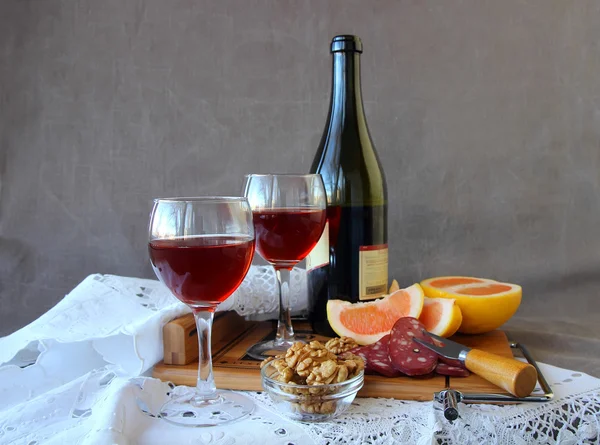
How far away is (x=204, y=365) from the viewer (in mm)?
924

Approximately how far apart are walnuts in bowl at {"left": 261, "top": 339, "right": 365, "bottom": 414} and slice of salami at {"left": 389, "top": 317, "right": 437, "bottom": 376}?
0.10 m

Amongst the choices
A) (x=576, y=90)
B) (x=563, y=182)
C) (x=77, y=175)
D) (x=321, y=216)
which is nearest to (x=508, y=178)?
(x=563, y=182)

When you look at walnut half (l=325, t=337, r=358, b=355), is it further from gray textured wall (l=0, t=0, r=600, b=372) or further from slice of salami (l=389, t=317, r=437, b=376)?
gray textured wall (l=0, t=0, r=600, b=372)

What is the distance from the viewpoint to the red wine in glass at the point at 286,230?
1.11m

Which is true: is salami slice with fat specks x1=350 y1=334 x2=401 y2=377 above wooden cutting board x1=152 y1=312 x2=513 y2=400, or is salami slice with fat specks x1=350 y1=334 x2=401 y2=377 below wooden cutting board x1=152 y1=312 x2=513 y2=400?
above

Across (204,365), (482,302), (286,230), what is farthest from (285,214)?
(482,302)

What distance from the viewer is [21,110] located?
1.83 meters

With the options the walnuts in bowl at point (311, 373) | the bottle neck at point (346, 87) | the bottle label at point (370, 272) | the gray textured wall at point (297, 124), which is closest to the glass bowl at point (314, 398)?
the walnuts in bowl at point (311, 373)

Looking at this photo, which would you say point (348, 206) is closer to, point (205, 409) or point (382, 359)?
point (382, 359)

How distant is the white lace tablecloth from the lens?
2.68 ft

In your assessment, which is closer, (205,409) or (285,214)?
(205,409)

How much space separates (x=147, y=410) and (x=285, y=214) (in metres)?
0.40


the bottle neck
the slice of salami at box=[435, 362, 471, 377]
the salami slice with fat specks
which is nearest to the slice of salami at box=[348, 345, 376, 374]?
the salami slice with fat specks

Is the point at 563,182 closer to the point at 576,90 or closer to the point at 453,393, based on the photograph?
the point at 576,90
